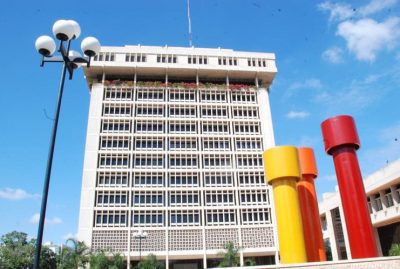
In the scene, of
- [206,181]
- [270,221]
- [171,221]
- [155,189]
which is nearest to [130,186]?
[155,189]

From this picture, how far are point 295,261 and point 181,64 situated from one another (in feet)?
147

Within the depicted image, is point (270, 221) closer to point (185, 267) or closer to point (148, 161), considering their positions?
point (185, 267)

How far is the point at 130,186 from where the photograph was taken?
171ft

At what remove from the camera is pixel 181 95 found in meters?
59.2

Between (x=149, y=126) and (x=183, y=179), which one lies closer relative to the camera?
(x=183, y=179)

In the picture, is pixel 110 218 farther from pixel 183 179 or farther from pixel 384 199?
pixel 384 199

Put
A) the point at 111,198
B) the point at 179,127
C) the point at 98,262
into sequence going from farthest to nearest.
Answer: the point at 179,127
the point at 111,198
the point at 98,262

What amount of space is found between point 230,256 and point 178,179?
1378cm

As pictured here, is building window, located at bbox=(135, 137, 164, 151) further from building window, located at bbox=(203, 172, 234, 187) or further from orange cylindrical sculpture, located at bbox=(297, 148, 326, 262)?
orange cylindrical sculpture, located at bbox=(297, 148, 326, 262)

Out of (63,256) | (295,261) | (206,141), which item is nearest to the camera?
(295,261)

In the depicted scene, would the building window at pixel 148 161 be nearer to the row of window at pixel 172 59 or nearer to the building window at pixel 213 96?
the building window at pixel 213 96

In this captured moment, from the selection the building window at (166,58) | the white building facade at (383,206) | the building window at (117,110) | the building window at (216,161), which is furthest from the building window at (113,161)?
the white building facade at (383,206)

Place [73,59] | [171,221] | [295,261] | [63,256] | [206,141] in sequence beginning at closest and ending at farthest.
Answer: [73,59] → [295,261] → [63,256] → [171,221] → [206,141]

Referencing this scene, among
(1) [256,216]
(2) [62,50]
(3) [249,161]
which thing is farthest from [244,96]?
(2) [62,50]
